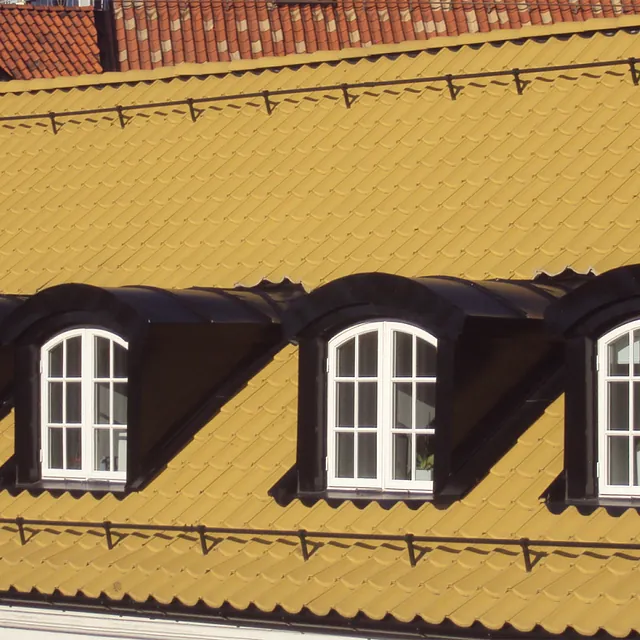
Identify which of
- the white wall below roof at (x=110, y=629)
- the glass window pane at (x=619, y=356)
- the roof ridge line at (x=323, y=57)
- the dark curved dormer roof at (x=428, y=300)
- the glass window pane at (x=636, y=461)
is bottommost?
the white wall below roof at (x=110, y=629)

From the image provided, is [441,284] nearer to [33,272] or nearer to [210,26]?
[33,272]

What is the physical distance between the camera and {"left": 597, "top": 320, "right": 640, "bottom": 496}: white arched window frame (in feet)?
33.4

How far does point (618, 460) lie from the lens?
10258mm

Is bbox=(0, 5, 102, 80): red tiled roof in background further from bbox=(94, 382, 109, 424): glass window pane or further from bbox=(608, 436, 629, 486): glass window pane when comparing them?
bbox=(608, 436, 629, 486): glass window pane

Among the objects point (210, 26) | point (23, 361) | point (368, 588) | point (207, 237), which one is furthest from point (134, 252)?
point (210, 26)

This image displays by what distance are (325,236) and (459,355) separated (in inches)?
108

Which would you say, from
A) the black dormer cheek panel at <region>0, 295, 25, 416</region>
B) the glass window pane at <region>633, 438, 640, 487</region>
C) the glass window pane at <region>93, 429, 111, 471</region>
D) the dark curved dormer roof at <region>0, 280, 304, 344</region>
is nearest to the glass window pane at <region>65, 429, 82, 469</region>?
the glass window pane at <region>93, 429, 111, 471</region>

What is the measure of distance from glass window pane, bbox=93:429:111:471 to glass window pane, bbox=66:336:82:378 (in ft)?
1.63

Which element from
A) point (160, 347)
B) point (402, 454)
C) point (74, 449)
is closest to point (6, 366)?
point (74, 449)

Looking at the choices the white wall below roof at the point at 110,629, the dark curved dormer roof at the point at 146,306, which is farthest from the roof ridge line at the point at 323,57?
the white wall below roof at the point at 110,629

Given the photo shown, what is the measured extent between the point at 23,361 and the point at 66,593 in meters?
2.31

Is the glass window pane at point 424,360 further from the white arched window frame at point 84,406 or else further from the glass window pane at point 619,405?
the white arched window frame at point 84,406

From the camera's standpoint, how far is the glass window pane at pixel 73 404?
12734 mm

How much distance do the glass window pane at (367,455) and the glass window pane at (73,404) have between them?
2.59m
